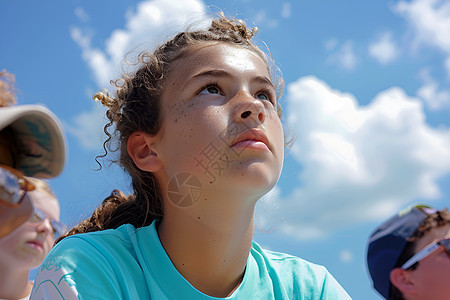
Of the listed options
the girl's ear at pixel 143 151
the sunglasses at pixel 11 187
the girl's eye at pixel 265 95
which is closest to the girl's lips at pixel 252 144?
the girl's eye at pixel 265 95

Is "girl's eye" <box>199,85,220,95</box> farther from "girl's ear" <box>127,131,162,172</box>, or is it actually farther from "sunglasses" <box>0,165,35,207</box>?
"sunglasses" <box>0,165,35,207</box>

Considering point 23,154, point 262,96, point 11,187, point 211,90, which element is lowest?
point 11,187

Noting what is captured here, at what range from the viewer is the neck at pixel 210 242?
2.49 metres

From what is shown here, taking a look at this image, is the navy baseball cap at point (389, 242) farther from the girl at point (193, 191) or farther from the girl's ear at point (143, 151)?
the girl's ear at point (143, 151)

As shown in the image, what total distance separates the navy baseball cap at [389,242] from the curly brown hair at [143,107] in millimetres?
1596

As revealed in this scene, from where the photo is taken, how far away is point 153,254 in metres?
2.59

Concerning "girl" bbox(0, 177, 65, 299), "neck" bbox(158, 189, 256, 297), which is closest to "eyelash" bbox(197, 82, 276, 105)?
"neck" bbox(158, 189, 256, 297)

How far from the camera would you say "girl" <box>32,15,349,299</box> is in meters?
2.32

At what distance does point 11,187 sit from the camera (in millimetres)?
1257

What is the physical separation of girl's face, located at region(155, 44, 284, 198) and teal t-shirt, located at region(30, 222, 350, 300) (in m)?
0.45

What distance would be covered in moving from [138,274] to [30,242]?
1474 mm

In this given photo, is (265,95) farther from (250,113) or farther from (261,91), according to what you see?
(250,113)

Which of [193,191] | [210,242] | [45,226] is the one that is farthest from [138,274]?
[45,226]

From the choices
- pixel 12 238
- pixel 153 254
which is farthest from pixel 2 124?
pixel 12 238
